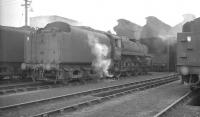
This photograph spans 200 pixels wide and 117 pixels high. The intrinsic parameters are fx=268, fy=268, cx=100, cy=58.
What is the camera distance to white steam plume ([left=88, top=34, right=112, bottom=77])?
52.5 feet

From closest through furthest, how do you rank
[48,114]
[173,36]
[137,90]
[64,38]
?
[48,114], [137,90], [64,38], [173,36]

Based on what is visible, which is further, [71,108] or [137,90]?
[137,90]

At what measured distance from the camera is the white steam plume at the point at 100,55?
52.5 feet

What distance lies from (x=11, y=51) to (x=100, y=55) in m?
5.34

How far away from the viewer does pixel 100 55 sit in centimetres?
1670

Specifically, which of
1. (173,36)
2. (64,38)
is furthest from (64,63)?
(173,36)

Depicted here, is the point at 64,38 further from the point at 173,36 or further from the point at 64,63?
the point at 173,36

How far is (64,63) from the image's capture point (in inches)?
546

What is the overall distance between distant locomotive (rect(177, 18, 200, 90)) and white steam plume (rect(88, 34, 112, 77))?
6.67 m

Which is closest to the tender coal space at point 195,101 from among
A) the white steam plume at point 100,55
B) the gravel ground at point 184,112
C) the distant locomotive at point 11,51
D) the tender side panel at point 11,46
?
the gravel ground at point 184,112

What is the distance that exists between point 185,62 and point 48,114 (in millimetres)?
5717

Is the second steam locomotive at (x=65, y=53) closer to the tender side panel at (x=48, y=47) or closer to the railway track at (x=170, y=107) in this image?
the tender side panel at (x=48, y=47)

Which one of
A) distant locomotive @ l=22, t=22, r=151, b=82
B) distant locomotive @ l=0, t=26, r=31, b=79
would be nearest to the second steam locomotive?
distant locomotive @ l=22, t=22, r=151, b=82

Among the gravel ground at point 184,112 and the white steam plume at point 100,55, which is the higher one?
the white steam plume at point 100,55
